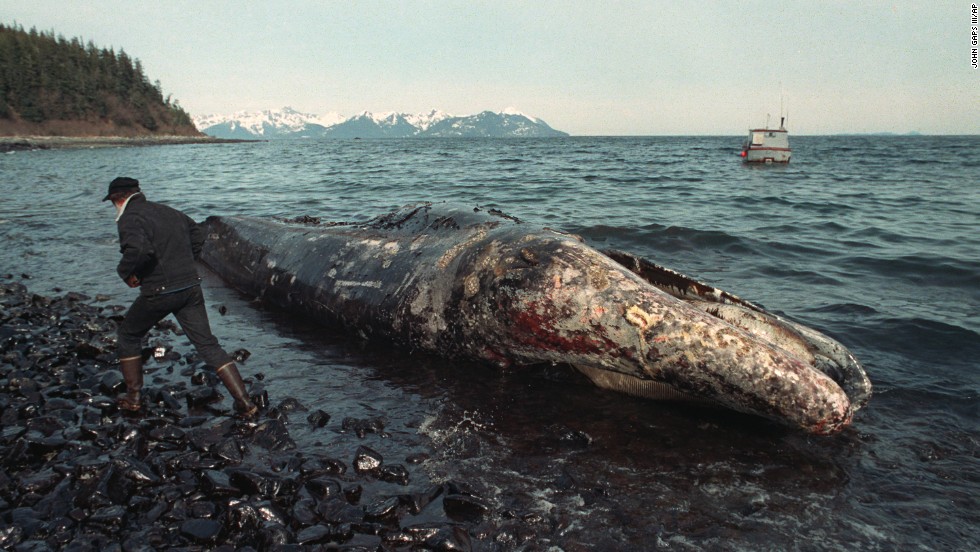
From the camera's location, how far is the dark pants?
5023 mm

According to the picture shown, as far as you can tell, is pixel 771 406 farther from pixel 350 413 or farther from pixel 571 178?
pixel 571 178

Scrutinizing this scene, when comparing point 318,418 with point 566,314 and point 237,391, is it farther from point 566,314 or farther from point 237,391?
point 566,314

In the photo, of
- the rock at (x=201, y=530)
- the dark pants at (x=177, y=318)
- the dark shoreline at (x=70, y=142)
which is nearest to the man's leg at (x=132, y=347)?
the dark pants at (x=177, y=318)

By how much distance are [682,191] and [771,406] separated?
62.5 feet

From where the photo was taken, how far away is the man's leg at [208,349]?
5059 millimetres

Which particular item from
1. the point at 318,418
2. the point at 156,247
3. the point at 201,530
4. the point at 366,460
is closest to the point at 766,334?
the point at 366,460

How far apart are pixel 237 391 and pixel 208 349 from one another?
0.49 meters

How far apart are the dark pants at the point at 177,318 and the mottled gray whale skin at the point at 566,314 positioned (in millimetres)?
1895

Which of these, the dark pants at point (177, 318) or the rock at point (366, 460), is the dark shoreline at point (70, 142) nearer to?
the dark pants at point (177, 318)

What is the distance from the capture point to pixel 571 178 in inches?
1087

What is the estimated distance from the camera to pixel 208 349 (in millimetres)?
5168

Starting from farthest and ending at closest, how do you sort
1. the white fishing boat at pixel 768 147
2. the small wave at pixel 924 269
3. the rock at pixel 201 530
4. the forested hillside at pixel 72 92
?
the forested hillside at pixel 72 92 → the white fishing boat at pixel 768 147 → the small wave at pixel 924 269 → the rock at pixel 201 530

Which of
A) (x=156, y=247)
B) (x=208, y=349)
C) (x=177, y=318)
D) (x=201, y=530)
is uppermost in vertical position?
(x=156, y=247)

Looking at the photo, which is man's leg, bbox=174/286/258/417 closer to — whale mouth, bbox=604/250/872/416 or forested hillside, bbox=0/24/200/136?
whale mouth, bbox=604/250/872/416
